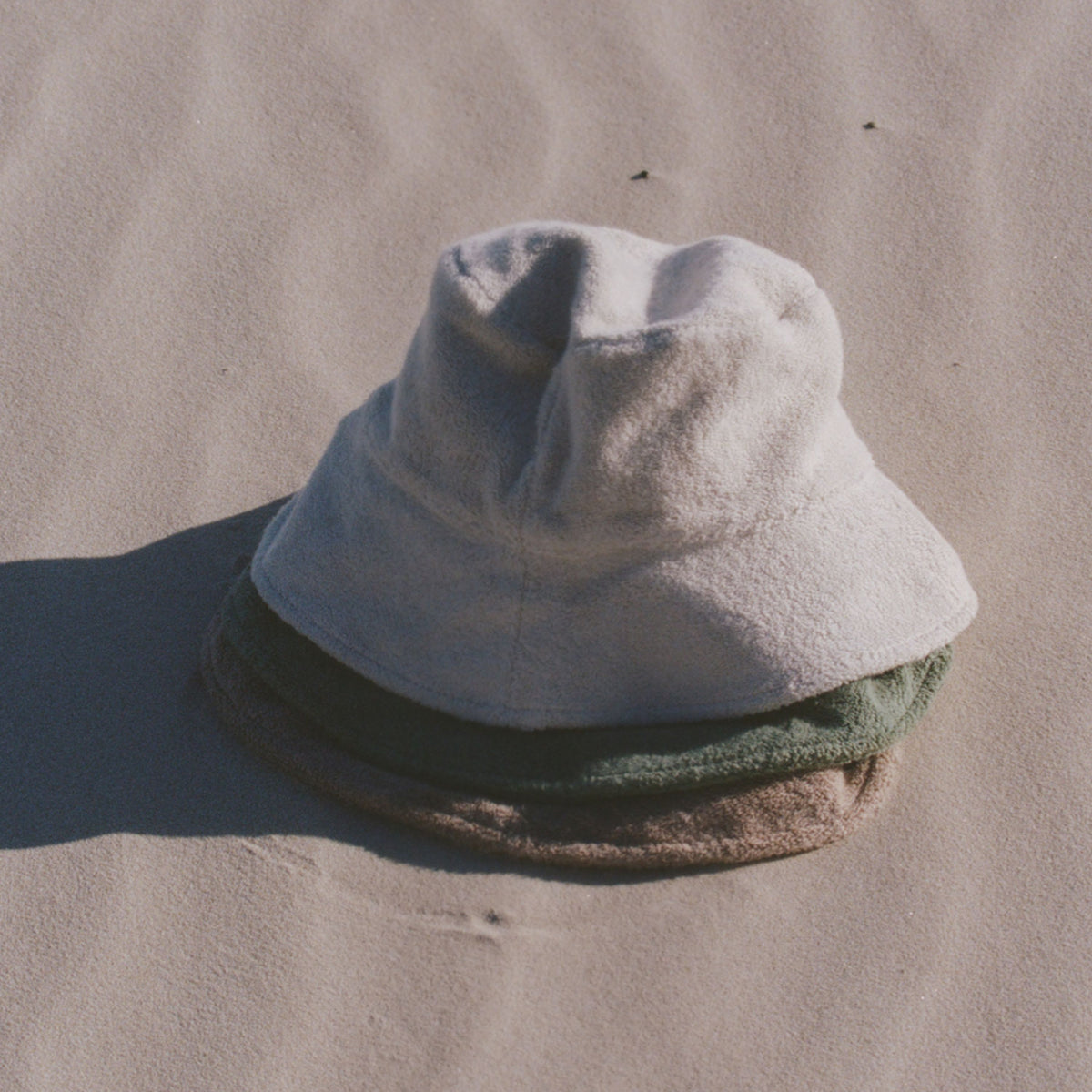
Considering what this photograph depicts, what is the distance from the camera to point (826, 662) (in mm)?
2035

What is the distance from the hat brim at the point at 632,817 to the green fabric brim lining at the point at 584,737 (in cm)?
2

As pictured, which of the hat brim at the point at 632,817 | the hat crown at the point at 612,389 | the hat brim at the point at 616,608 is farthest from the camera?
the hat brim at the point at 632,817

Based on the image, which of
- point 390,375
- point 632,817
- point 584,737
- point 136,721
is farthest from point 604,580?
point 390,375

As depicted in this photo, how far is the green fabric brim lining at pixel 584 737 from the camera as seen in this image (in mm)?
2088

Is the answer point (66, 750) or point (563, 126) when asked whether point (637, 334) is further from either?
point (563, 126)

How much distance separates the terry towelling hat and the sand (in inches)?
4.1

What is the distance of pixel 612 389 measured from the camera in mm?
1834

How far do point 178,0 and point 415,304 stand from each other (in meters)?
1.08

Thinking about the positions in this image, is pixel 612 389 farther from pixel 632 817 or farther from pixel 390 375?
pixel 390 375

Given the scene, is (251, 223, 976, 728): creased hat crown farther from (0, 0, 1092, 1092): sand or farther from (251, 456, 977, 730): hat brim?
(0, 0, 1092, 1092): sand

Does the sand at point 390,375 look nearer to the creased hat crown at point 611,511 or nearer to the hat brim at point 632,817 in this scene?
the hat brim at point 632,817

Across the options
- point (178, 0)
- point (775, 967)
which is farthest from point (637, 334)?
point (178, 0)

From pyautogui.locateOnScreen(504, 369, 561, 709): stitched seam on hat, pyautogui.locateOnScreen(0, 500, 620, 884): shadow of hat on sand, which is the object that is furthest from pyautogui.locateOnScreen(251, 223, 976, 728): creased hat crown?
pyautogui.locateOnScreen(0, 500, 620, 884): shadow of hat on sand

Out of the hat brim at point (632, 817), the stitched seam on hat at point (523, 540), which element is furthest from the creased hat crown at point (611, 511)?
the hat brim at point (632, 817)
